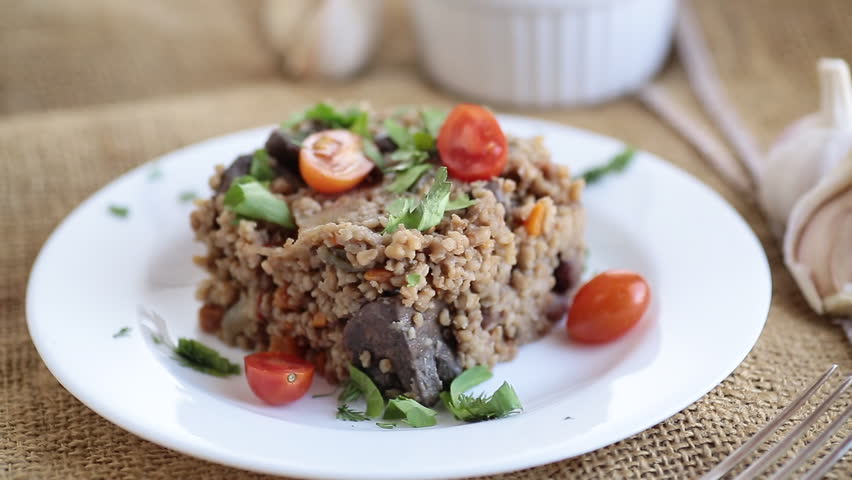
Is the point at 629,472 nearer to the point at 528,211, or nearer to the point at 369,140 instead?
the point at 528,211

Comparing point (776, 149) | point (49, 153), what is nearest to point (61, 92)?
point (49, 153)

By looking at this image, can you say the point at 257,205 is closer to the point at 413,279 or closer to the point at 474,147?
the point at 413,279

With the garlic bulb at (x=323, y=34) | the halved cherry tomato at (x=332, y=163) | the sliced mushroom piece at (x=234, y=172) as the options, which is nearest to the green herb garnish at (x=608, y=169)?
the halved cherry tomato at (x=332, y=163)

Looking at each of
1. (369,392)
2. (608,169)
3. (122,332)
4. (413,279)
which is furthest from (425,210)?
(608,169)

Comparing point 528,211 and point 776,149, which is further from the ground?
point 528,211

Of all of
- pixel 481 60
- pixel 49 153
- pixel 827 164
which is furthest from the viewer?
pixel 481 60

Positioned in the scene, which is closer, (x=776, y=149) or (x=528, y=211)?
(x=528, y=211)
